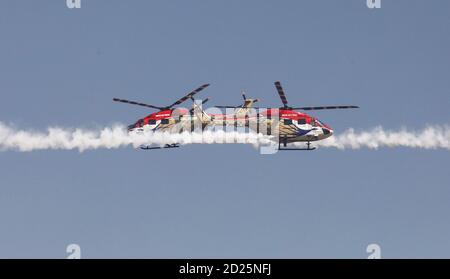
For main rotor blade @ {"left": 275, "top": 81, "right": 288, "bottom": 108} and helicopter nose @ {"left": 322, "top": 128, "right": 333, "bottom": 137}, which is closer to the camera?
main rotor blade @ {"left": 275, "top": 81, "right": 288, "bottom": 108}

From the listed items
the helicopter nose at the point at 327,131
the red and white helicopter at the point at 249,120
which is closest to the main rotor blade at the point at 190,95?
the red and white helicopter at the point at 249,120

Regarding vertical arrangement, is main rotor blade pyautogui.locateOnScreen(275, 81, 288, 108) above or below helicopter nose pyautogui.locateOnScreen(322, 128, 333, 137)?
above

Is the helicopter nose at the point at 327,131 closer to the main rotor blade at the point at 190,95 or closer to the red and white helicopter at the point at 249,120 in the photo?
the red and white helicopter at the point at 249,120

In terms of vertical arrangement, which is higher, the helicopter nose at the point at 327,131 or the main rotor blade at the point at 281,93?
the main rotor blade at the point at 281,93

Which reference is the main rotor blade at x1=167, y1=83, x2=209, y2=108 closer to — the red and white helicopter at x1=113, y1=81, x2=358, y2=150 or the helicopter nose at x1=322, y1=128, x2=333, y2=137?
the red and white helicopter at x1=113, y1=81, x2=358, y2=150

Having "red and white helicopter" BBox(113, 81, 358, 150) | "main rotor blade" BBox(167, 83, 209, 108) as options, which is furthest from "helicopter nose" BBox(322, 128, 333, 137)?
"main rotor blade" BBox(167, 83, 209, 108)

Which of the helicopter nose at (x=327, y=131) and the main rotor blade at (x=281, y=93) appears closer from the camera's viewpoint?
the main rotor blade at (x=281, y=93)
